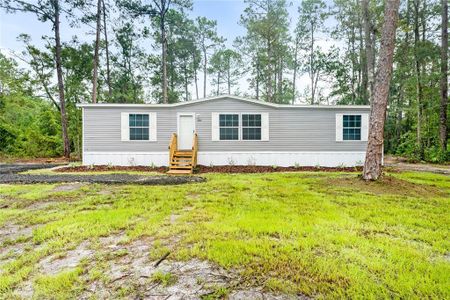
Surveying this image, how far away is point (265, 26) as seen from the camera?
17109 millimetres

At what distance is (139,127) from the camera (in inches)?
405

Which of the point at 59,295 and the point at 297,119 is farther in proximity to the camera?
the point at 297,119

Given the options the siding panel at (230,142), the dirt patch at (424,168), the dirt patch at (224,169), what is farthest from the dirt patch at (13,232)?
the dirt patch at (424,168)

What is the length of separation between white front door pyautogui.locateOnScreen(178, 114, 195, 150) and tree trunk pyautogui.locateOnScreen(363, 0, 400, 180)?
6.97 meters

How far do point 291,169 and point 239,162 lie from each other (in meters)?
2.31

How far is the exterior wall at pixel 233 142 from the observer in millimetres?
10234

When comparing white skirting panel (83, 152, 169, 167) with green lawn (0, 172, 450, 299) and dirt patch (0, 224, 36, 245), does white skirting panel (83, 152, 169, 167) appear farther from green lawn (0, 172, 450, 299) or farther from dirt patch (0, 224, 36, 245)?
dirt patch (0, 224, 36, 245)

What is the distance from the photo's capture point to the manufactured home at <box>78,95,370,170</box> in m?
10.2

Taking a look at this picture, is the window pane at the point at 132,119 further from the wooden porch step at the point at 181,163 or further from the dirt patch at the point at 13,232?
the dirt patch at the point at 13,232

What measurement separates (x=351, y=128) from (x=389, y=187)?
551 centimetres

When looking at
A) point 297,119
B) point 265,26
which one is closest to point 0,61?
point 265,26

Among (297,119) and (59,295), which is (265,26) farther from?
(59,295)

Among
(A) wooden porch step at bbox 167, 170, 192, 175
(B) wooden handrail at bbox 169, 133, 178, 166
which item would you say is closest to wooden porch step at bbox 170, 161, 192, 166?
(B) wooden handrail at bbox 169, 133, 178, 166

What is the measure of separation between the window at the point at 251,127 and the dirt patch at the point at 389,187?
472 cm
